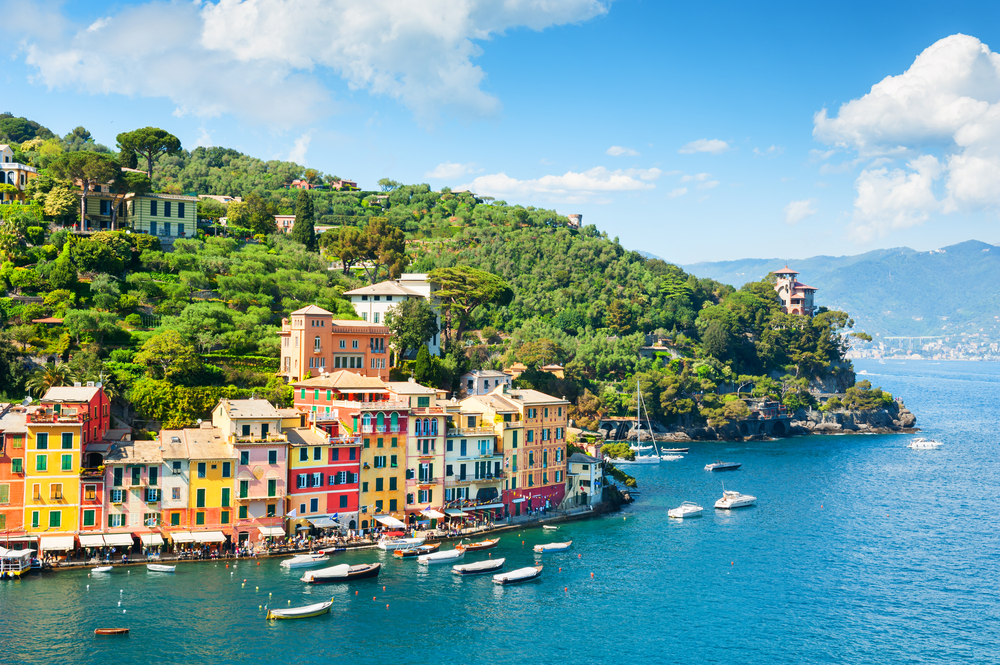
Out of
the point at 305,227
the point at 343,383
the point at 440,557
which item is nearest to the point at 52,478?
the point at 343,383

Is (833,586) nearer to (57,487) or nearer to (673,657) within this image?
(673,657)

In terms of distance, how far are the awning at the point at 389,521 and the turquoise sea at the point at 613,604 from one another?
434 cm

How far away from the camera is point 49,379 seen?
7681 centimetres

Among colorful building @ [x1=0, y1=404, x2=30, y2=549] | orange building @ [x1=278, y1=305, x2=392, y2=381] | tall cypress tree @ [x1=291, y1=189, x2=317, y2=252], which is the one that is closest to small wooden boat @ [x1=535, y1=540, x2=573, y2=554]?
orange building @ [x1=278, y1=305, x2=392, y2=381]

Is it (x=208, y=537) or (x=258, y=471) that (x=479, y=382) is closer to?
(x=258, y=471)

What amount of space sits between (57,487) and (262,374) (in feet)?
98.6

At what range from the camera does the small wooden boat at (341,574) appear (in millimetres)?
58625

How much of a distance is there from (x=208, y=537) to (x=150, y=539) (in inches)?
153

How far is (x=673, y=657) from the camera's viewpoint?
168ft

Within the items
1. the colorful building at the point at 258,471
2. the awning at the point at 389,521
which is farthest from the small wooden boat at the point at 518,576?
the colorful building at the point at 258,471

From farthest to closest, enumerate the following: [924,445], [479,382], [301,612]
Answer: [924,445] < [479,382] < [301,612]

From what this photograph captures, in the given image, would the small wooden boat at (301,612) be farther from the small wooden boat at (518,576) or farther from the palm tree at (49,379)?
the palm tree at (49,379)

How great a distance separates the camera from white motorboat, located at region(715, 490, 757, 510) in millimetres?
90875

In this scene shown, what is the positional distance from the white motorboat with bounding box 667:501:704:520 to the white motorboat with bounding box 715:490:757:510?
11.5 ft
